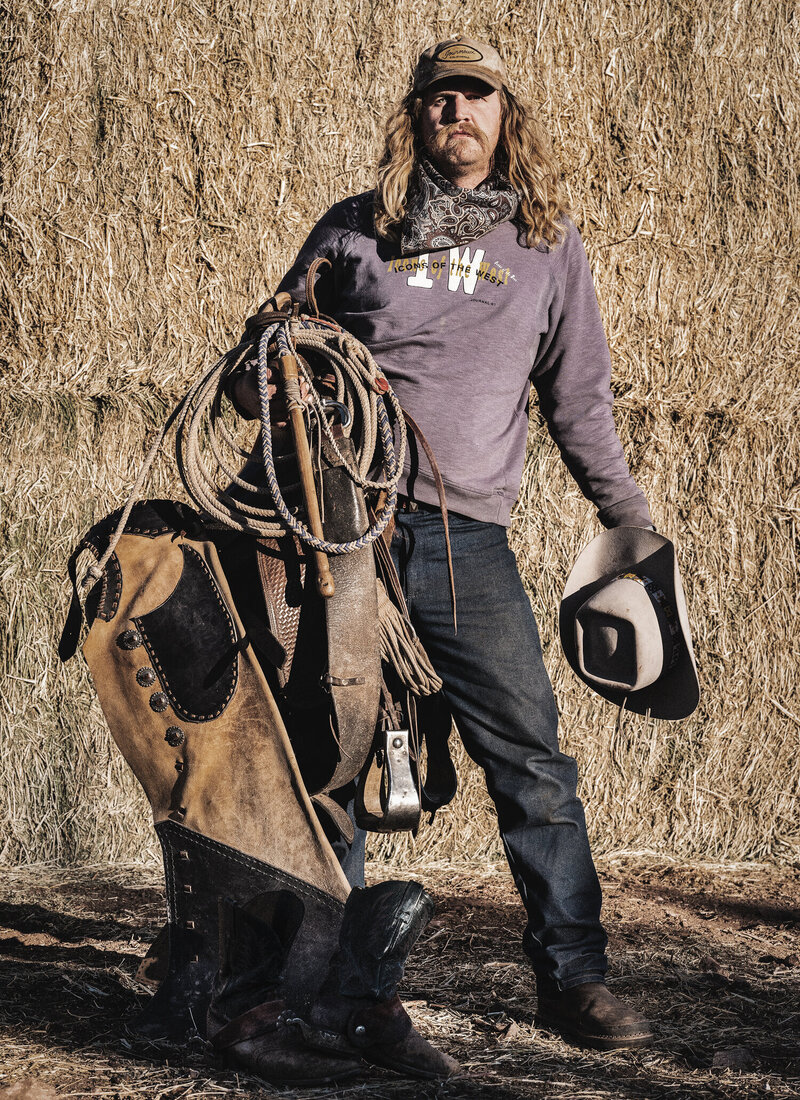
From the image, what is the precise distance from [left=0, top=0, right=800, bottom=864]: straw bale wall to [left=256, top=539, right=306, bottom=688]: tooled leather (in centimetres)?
182

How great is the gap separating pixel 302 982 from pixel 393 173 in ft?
6.24

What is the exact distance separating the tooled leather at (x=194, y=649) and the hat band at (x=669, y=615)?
0.97 m

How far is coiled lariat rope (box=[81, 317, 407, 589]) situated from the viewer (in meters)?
2.34

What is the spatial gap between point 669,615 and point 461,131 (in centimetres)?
130

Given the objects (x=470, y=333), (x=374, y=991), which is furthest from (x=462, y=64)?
(x=374, y=991)

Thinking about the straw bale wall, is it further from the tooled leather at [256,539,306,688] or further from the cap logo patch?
the tooled leather at [256,539,306,688]

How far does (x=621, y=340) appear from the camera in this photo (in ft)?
14.0

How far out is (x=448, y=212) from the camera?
8.75 feet

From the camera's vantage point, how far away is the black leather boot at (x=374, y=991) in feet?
6.82

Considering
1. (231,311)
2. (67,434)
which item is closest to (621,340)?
(231,311)

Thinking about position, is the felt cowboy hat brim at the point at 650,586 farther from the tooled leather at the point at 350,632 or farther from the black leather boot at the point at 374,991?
the black leather boot at the point at 374,991

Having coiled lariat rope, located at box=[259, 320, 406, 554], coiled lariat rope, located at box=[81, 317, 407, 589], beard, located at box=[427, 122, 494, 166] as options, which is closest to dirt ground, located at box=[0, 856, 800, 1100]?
coiled lariat rope, located at box=[81, 317, 407, 589]

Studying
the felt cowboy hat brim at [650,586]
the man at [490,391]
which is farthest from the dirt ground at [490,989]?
the felt cowboy hat brim at [650,586]

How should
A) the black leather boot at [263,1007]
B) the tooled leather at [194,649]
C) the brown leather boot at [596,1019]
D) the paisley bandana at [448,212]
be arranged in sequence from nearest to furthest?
1. the black leather boot at [263,1007]
2. the tooled leather at [194,649]
3. the brown leather boot at [596,1019]
4. the paisley bandana at [448,212]
